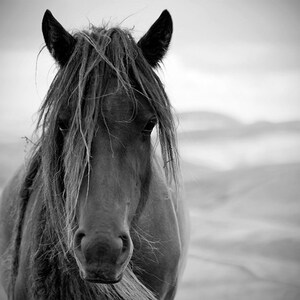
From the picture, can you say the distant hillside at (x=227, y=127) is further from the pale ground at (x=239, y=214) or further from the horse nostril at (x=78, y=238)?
the horse nostril at (x=78, y=238)

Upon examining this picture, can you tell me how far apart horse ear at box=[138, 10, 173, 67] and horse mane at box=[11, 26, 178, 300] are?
9 cm

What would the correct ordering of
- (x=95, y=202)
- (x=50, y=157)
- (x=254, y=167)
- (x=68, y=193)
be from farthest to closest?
(x=254, y=167)
(x=50, y=157)
(x=68, y=193)
(x=95, y=202)

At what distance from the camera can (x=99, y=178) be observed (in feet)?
5.96

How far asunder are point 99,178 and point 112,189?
0.21 feet

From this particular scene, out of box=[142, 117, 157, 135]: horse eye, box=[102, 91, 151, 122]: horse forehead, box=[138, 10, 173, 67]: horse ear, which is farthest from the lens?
box=[138, 10, 173, 67]: horse ear

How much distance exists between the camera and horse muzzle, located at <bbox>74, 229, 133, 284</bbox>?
66.6 inches

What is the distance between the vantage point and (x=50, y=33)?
211 centimetres

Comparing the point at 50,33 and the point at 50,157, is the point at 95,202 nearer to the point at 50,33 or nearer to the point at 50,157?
the point at 50,157

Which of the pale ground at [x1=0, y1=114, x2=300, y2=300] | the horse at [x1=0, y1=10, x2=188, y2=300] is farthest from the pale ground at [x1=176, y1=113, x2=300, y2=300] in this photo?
the horse at [x1=0, y1=10, x2=188, y2=300]

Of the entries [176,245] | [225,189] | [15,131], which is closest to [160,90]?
[176,245]

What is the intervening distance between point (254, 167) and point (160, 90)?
4.29m

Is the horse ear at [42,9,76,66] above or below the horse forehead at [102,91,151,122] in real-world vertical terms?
above

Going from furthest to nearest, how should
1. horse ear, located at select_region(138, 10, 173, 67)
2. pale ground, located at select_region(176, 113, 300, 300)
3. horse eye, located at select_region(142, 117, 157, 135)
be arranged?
pale ground, located at select_region(176, 113, 300, 300), horse ear, located at select_region(138, 10, 173, 67), horse eye, located at select_region(142, 117, 157, 135)

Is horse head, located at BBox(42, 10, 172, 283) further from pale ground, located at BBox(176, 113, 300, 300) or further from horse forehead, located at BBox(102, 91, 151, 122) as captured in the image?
pale ground, located at BBox(176, 113, 300, 300)
